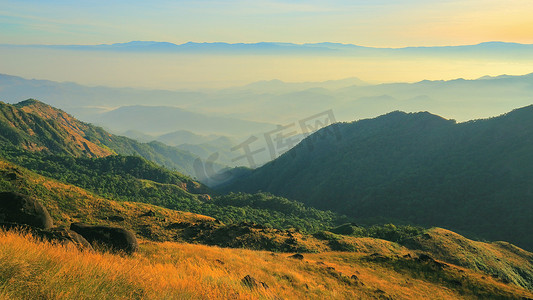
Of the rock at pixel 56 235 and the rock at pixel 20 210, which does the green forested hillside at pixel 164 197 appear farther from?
the rock at pixel 56 235

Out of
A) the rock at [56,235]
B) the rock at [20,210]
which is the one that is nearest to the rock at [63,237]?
the rock at [56,235]

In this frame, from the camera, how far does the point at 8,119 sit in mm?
104625

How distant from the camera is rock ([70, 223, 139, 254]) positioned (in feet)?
53.0

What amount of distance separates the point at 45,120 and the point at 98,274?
14255 centimetres

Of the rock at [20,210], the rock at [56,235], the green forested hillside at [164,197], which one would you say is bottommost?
the green forested hillside at [164,197]

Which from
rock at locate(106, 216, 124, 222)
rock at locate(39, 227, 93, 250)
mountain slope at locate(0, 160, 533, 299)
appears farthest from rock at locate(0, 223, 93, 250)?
rock at locate(106, 216, 124, 222)

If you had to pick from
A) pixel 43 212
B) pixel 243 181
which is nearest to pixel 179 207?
pixel 43 212

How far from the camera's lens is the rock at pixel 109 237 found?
1616cm

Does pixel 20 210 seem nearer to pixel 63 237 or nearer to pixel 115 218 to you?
pixel 63 237

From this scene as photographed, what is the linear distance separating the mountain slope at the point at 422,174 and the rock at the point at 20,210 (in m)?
67.8

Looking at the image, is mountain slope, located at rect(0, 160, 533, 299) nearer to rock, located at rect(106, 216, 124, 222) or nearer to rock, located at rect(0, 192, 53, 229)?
rock, located at rect(106, 216, 124, 222)

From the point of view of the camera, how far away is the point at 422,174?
94.2m

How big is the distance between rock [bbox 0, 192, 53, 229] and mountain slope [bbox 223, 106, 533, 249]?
6777 centimetres

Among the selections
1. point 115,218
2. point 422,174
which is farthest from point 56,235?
point 422,174
